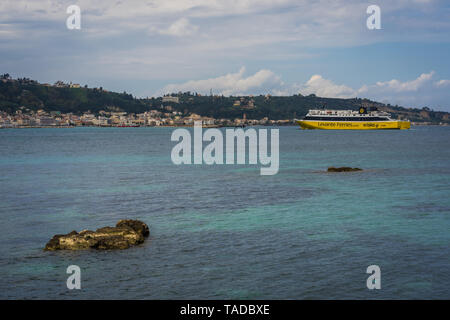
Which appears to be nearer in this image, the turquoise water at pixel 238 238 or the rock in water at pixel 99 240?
the turquoise water at pixel 238 238

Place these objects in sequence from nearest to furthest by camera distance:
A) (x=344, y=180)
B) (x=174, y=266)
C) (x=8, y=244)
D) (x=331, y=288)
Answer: (x=331, y=288) < (x=174, y=266) < (x=8, y=244) < (x=344, y=180)

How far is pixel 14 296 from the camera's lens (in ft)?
53.1

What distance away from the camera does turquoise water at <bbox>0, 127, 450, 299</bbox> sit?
55.9ft

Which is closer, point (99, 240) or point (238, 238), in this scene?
point (99, 240)

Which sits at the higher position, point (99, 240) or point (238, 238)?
point (99, 240)

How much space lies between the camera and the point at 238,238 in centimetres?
2352

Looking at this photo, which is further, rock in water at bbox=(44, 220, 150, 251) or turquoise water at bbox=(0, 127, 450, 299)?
rock in water at bbox=(44, 220, 150, 251)

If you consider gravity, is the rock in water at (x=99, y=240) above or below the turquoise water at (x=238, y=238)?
above

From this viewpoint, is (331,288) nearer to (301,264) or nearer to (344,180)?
(301,264)

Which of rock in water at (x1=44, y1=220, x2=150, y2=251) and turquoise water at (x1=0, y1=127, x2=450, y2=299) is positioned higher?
rock in water at (x1=44, y1=220, x2=150, y2=251)

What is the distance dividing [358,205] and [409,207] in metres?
3.12

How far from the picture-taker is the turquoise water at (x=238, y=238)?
55.9ft
